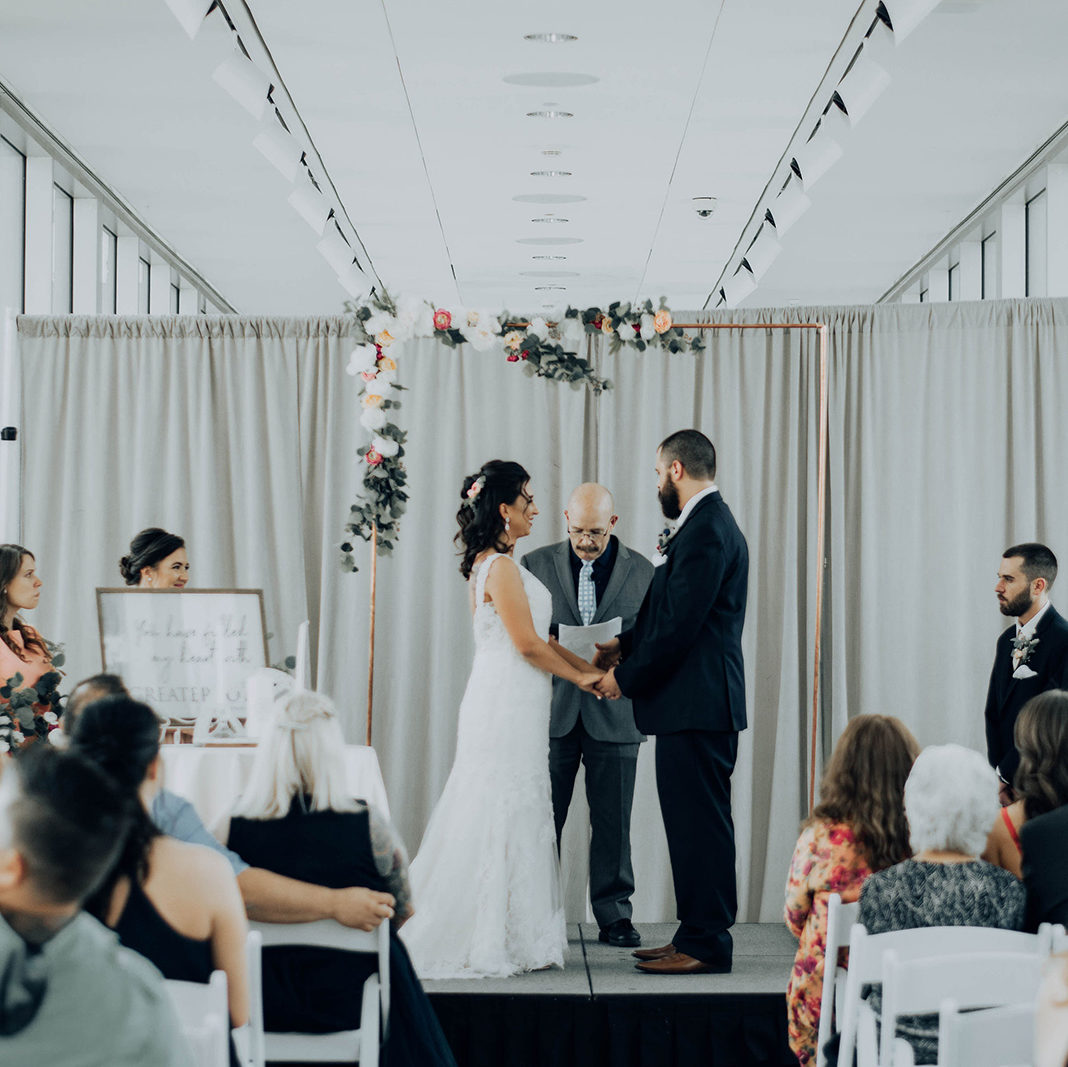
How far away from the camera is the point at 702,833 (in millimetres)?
4762

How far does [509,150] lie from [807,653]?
337 cm

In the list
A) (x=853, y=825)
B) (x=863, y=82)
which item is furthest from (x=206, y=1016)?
(x=863, y=82)

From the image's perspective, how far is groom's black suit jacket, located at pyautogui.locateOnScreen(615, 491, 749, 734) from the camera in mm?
4695

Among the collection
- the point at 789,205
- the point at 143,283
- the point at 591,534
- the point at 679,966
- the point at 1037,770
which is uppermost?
the point at 789,205

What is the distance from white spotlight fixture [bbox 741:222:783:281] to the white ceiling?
4.5 inches

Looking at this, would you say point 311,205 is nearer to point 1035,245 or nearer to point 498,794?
point 1035,245

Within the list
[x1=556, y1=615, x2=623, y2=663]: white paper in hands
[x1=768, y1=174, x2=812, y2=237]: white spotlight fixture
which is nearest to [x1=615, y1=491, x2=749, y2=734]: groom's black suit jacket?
[x1=556, y1=615, x2=623, y2=663]: white paper in hands

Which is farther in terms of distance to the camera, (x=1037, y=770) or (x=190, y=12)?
(x=190, y=12)

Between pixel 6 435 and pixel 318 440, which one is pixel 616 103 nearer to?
pixel 318 440

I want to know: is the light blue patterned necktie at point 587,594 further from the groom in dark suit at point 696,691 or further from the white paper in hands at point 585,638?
the groom in dark suit at point 696,691

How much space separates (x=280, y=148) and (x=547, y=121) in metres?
1.39

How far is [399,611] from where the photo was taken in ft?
20.5

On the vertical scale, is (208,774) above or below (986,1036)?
above

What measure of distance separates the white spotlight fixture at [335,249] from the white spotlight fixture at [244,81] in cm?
293
